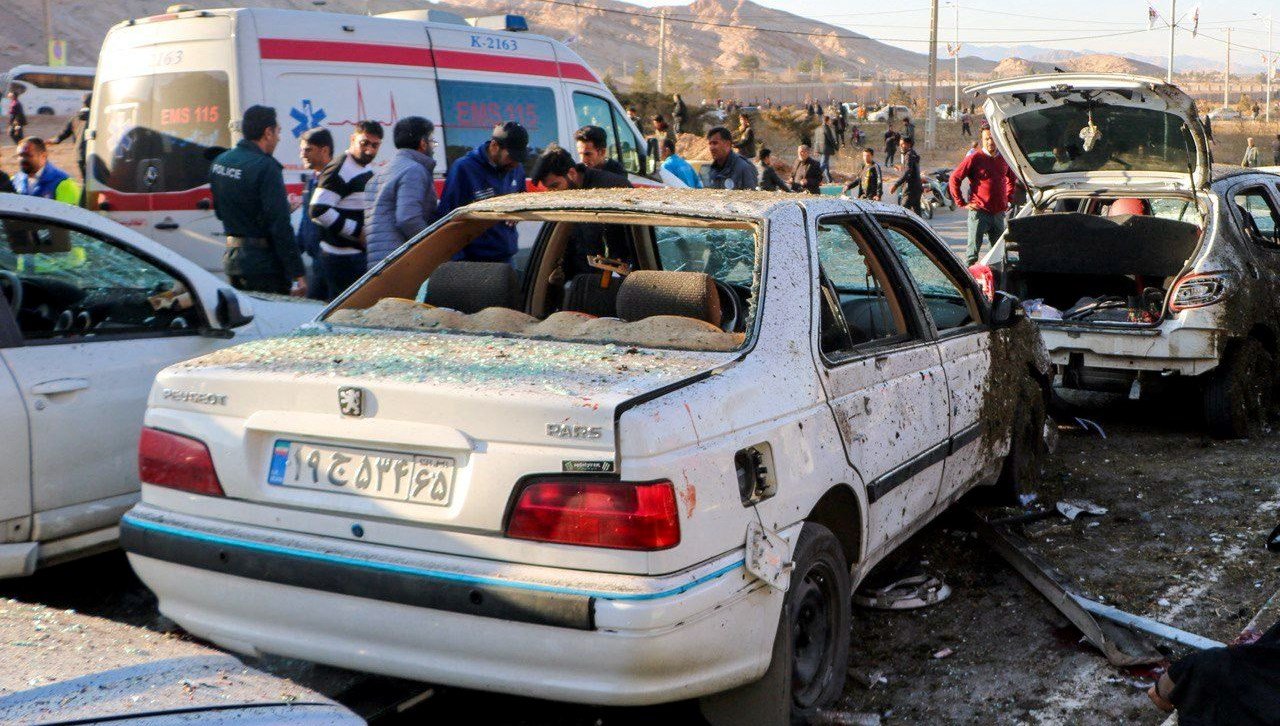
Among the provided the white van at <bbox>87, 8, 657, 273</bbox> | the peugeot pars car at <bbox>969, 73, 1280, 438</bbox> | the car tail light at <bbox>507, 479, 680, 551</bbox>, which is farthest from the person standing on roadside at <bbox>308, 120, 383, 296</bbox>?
the car tail light at <bbox>507, 479, 680, 551</bbox>

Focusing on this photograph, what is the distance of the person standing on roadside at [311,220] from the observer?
7.87m

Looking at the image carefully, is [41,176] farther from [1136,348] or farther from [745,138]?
[745,138]

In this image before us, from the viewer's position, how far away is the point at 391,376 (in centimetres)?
314

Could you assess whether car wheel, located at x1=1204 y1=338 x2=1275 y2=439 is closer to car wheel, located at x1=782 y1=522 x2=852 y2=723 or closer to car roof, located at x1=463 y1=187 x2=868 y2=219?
car roof, located at x1=463 y1=187 x2=868 y2=219

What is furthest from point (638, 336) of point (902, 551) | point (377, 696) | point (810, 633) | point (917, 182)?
point (917, 182)

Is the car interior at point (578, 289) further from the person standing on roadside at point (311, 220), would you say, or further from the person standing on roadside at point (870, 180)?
the person standing on roadside at point (870, 180)

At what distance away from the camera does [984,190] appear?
12.8m

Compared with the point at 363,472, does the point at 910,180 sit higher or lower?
lower

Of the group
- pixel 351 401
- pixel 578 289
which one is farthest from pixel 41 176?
pixel 351 401

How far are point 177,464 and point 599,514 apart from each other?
1247 millimetres

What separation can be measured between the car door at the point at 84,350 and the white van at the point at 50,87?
2713cm

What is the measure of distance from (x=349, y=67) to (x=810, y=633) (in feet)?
22.6

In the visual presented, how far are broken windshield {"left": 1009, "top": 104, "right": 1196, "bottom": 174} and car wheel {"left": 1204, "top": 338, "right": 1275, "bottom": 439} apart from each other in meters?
1.31

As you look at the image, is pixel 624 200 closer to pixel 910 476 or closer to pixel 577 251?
pixel 577 251
